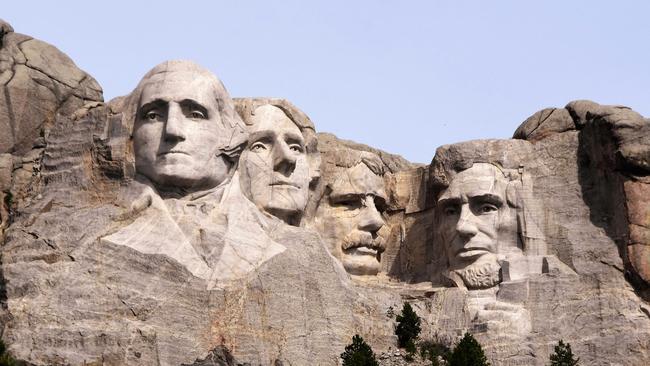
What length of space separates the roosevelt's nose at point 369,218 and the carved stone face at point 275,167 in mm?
1584

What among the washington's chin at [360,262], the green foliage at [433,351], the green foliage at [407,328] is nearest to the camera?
the green foliage at [433,351]

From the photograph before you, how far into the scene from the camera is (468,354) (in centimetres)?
4050

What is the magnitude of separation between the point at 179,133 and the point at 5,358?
6223 mm

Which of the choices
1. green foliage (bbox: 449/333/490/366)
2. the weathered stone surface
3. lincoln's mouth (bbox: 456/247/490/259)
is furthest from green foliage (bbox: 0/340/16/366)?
lincoln's mouth (bbox: 456/247/490/259)

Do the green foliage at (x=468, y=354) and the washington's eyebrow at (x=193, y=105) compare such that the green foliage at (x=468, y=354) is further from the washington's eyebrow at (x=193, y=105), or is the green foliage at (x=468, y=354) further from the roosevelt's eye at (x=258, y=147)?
the washington's eyebrow at (x=193, y=105)

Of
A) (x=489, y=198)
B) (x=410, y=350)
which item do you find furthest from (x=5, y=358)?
(x=489, y=198)

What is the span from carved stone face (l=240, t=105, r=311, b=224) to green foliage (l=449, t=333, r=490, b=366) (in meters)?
4.45

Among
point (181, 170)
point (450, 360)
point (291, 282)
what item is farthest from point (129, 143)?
point (450, 360)

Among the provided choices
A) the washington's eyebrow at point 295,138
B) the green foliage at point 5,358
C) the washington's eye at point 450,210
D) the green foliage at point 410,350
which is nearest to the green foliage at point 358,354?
the green foliage at point 410,350

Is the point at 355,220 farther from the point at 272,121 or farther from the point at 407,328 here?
the point at 407,328

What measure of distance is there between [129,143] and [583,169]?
28.2ft

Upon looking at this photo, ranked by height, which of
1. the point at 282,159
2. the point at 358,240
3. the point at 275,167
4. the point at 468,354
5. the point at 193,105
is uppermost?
the point at 193,105

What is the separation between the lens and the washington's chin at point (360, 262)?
147ft

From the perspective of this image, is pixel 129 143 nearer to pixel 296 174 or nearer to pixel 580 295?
pixel 296 174
